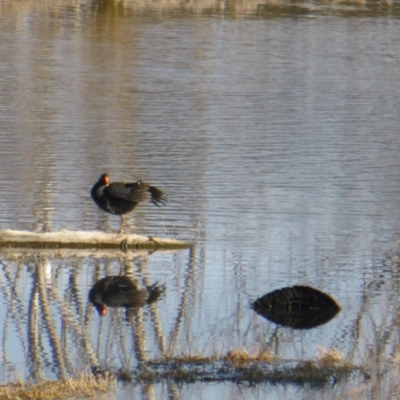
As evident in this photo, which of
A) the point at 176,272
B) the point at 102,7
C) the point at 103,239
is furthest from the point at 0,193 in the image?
the point at 102,7

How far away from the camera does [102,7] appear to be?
49094 mm

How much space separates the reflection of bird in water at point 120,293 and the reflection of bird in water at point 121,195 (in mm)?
1484

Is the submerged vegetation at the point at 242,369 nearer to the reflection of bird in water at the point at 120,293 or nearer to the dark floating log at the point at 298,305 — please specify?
the dark floating log at the point at 298,305

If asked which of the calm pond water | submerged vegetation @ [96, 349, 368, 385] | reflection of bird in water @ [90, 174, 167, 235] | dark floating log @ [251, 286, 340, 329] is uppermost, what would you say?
submerged vegetation @ [96, 349, 368, 385]

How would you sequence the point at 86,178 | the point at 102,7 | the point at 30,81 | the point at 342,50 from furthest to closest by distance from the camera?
the point at 102,7
the point at 342,50
the point at 30,81
the point at 86,178

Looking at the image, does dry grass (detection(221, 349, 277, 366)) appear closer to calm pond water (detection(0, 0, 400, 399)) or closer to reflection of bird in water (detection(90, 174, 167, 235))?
calm pond water (detection(0, 0, 400, 399))

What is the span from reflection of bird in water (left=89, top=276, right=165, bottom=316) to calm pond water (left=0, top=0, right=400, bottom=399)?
0.13 m

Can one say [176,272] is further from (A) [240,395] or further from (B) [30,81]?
(B) [30,81]

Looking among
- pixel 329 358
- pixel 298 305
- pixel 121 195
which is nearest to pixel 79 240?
pixel 121 195

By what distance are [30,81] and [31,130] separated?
692cm

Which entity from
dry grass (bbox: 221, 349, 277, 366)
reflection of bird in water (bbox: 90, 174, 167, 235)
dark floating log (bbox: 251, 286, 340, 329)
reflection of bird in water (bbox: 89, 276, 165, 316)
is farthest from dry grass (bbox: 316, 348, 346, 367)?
reflection of bird in water (bbox: 90, 174, 167, 235)

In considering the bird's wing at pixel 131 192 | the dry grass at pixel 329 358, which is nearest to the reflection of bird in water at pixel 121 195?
the bird's wing at pixel 131 192

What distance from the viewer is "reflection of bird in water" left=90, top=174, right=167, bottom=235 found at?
1335 centimetres

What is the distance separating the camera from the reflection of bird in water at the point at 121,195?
13352 mm
